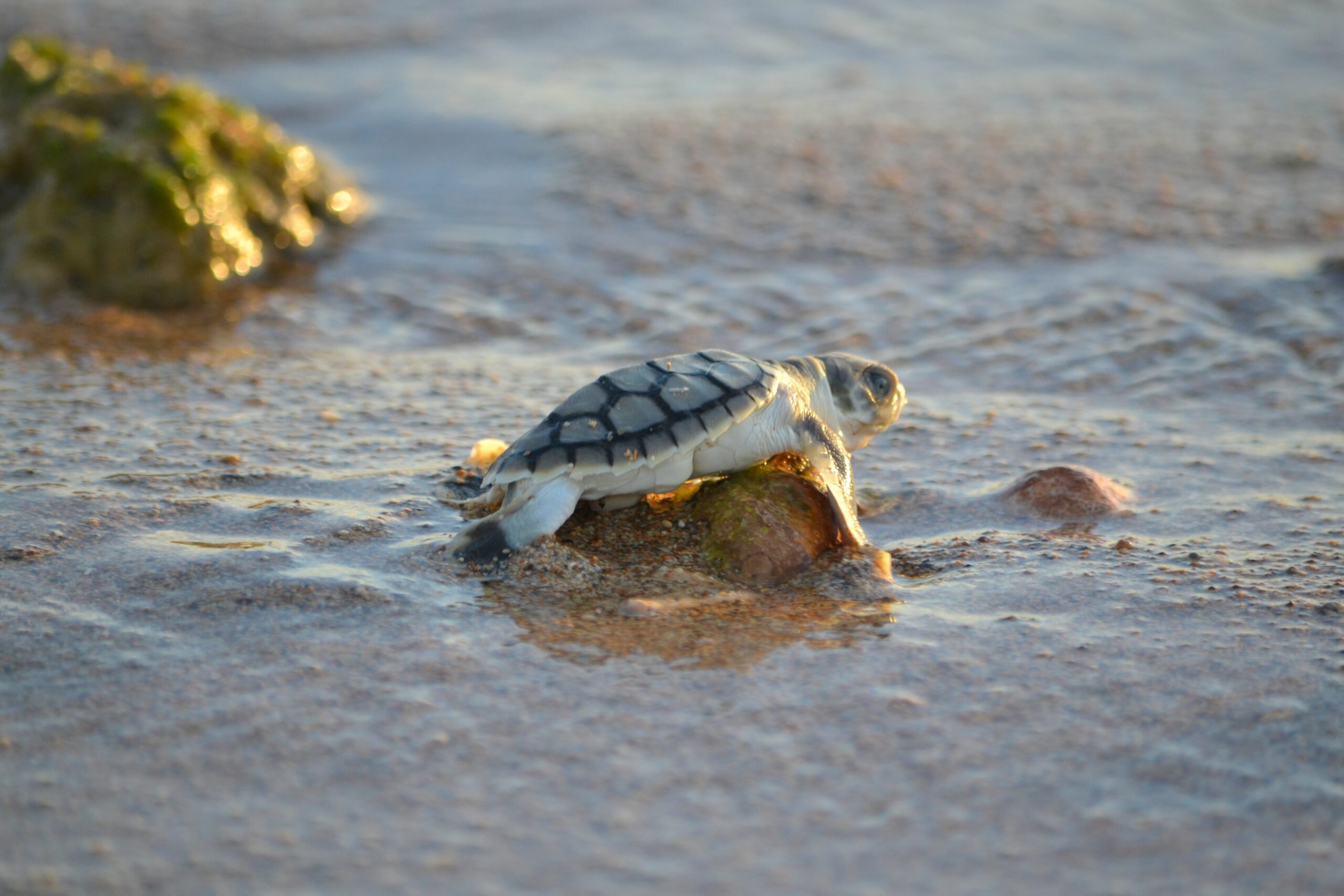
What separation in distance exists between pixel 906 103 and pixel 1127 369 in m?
4.93

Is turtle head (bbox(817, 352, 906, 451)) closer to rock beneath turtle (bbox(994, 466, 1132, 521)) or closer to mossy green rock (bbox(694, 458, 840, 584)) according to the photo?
mossy green rock (bbox(694, 458, 840, 584))

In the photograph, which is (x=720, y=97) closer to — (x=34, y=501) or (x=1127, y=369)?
(x=1127, y=369)

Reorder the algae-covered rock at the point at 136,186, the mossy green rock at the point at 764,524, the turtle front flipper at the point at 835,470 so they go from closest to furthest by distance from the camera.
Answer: the mossy green rock at the point at 764,524
the turtle front flipper at the point at 835,470
the algae-covered rock at the point at 136,186

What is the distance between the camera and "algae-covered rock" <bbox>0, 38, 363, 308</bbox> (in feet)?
21.7

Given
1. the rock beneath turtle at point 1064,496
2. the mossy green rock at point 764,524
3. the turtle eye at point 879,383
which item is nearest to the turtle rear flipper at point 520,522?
the mossy green rock at point 764,524

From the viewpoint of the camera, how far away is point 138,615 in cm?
335

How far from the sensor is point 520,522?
12.0 feet

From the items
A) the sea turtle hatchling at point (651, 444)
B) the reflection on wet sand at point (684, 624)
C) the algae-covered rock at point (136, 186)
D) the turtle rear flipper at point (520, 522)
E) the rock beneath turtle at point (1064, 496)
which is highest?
the algae-covered rock at point (136, 186)

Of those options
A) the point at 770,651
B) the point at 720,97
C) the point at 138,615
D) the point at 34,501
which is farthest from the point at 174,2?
the point at 770,651

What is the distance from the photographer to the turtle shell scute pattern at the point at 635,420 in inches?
142

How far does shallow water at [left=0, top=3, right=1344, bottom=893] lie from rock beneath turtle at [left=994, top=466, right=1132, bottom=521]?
0.11 metres

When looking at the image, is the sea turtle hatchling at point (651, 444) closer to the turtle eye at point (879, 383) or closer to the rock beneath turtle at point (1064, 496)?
the turtle eye at point (879, 383)

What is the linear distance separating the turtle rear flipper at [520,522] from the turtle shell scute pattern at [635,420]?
6 centimetres

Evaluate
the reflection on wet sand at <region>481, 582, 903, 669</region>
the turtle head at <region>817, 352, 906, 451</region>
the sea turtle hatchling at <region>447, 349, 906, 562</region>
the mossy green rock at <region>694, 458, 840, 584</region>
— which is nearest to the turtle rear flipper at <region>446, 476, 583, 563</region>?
the sea turtle hatchling at <region>447, 349, 906, 562</region>
